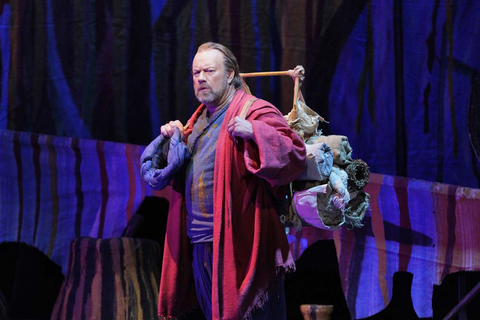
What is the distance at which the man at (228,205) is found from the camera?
91.1 inches

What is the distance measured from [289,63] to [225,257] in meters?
1.48

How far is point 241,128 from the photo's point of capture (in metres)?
2.32

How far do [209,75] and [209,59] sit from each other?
0.06m

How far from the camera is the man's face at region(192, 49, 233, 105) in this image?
2.52 meters

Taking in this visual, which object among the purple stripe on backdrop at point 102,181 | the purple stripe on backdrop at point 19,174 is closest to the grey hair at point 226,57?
the purple stripe on backdrop at point 102,181

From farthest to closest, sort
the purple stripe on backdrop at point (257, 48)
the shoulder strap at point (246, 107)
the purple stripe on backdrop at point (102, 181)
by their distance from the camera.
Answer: the purple stripe on backdrop at point (102, 181), the purple stripe on backdrop at point (257, 48), the shoulder strap at point (246, 107)

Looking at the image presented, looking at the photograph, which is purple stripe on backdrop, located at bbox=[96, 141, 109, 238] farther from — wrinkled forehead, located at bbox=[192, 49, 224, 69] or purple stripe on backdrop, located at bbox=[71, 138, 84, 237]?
wrinkled forehead, located at bbox=[192, 49, 224, 69]

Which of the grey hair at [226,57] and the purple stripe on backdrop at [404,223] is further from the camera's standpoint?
the purple stripe on backdrop at [404,223]

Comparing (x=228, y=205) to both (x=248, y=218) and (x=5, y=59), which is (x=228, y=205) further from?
(x=5, y=59)

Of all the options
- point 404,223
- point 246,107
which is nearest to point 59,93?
point 246,107

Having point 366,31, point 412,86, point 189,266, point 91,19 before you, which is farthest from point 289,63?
point 189,266

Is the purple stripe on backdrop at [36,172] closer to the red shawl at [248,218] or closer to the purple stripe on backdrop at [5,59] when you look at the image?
the purple stripe on backdrop at [5,59]

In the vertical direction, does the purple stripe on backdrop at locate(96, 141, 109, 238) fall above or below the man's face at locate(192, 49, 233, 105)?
below

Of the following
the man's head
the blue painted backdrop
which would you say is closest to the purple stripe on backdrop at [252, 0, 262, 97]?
the blue painted backdrop
